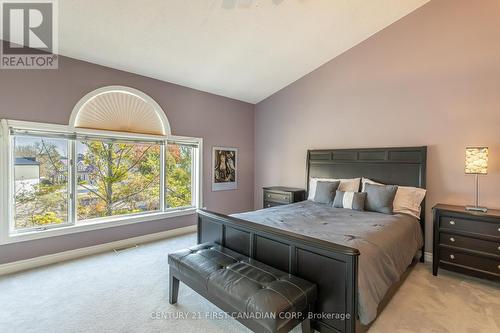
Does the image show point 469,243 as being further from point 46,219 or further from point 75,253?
point 46,219

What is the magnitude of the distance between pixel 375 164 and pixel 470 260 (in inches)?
65.2

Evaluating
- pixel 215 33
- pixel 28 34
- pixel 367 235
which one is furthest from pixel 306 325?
pixel 28 34

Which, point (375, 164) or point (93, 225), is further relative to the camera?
point (375, 164)

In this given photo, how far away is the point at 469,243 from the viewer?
2.77 m

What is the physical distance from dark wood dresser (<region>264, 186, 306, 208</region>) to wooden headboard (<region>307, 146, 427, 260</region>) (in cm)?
39

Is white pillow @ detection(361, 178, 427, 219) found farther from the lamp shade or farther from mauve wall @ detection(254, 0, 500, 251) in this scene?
the lamp shade

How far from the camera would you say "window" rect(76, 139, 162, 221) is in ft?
11.8

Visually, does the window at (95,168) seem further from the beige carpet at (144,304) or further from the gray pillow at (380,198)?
the gray pillow at (380,198)

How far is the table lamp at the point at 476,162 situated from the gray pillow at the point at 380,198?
816 mm

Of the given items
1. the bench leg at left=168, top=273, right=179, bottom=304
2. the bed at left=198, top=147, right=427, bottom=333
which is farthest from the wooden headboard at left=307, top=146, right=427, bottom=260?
the bench leg at left=168, top=273, right=179, bottom=304

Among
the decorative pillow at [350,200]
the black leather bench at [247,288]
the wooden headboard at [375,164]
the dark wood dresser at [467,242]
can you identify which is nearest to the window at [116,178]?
the black leather bench at [247,288]

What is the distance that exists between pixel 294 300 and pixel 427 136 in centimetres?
321

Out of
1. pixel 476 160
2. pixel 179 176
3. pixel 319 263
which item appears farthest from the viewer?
pixel 179 176

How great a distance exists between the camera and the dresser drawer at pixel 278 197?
15.3 feet
